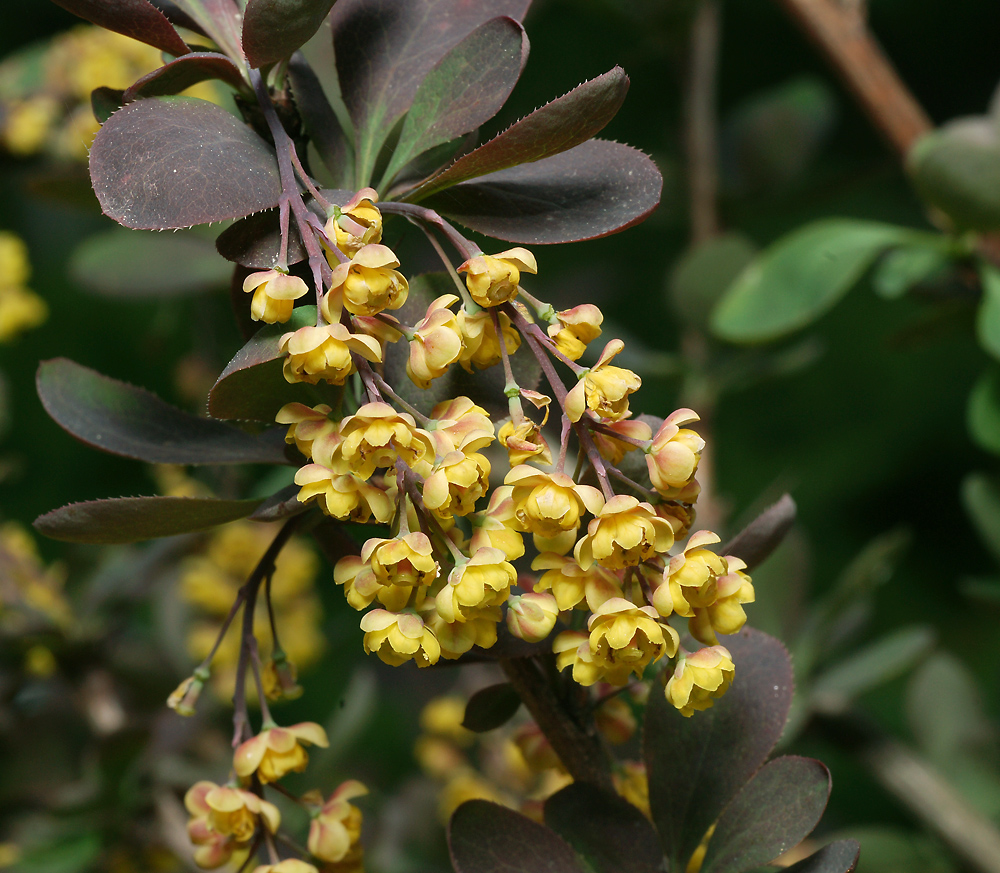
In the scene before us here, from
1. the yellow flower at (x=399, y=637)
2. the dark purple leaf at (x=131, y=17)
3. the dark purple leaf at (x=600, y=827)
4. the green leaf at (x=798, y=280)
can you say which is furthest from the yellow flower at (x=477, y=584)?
the green leaf at (x=798, y=280)

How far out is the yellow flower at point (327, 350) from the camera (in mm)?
261

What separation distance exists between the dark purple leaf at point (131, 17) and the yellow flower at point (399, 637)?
230 millimetres

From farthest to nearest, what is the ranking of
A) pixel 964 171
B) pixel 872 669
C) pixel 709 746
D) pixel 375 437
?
pixel 872 669, pixel 964 171, pixel 709 746, pixel 375 437

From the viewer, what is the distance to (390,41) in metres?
0.38

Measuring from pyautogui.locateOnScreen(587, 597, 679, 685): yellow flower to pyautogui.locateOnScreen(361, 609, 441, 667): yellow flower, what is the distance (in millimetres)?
50

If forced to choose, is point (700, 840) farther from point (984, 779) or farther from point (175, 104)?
point (984, 779)

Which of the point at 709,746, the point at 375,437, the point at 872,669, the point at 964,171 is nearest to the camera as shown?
the point at 375,437

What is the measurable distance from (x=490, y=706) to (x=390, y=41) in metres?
0.28

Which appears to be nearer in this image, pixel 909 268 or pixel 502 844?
pixel 502 844

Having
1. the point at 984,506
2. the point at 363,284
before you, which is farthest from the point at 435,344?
the point at 984,506

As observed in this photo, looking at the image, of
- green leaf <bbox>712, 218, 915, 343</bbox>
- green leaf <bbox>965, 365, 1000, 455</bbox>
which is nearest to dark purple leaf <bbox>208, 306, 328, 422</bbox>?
green leaf <bbox>712, 218, 915, 343</bbox>

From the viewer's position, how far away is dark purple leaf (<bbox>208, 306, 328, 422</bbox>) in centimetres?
28

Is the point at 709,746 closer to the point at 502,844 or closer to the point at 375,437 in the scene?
the point at 502,844

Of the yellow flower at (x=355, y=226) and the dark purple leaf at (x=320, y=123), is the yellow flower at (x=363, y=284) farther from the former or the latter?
the dark purple leaf at (x=320, y=123)
